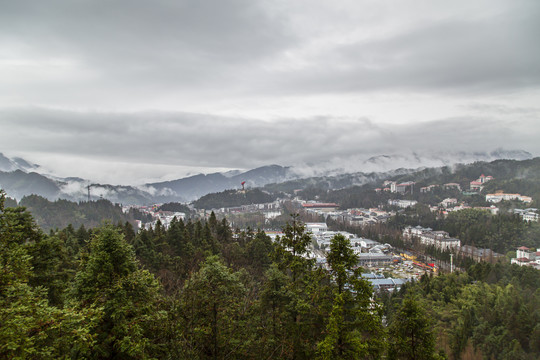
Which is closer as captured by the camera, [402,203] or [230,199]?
[402,203]

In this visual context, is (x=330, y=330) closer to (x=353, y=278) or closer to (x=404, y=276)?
(x=353, y=278)

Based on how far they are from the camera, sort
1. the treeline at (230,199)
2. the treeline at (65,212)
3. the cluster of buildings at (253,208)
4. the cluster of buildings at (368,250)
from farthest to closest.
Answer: the treeline at (230,199) < the cluster of buildings at (253,208) < the treeline at (65,212) < the cluster of buildings at (368,250)

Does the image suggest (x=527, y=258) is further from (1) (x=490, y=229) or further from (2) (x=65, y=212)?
Result: (2) (x=65, y=212)

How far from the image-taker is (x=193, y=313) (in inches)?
269

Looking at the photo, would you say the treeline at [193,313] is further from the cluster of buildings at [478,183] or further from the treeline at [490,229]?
the cluster of buildings at [478,183]

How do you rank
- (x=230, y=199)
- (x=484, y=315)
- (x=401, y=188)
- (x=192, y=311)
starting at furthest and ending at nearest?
(x=401, y=188) → (x=230, y=199) → (x=484, y=315) → (x=192, y=311)

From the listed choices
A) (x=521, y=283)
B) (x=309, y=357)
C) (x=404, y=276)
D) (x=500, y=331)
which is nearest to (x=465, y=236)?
(x=404, y=276)

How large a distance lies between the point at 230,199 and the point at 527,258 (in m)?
123

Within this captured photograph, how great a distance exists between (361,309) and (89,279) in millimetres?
6544

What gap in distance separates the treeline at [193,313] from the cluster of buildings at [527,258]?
141 ft

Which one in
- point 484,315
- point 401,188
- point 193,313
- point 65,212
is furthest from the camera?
point 401,188

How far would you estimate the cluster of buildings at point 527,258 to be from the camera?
1513 inches

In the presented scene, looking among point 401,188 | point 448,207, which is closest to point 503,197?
point 448,207

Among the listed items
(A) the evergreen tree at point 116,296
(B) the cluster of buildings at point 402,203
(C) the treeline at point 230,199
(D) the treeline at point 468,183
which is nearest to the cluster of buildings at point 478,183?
(D) the treeline at point 468,183
